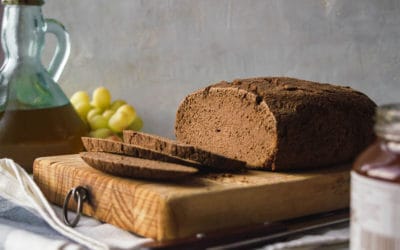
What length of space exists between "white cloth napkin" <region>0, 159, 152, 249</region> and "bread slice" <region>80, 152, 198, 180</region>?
85 millimetres

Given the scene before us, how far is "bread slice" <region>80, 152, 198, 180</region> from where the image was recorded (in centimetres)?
91

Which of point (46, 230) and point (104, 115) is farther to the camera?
point (104, 115)

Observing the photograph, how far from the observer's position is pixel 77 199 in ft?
3.32

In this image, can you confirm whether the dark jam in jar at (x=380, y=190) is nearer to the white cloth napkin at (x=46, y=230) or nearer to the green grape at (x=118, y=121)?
the white cloth napkin at (x=46, y=230)

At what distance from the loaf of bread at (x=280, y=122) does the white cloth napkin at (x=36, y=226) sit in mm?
261

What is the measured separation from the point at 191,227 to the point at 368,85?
0.64m

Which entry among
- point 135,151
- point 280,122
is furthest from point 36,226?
point 280,122

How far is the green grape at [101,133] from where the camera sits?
1.48 metres

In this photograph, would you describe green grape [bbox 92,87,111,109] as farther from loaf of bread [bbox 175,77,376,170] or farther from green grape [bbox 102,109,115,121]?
loaf of bread [bbox 175,77,376,170]

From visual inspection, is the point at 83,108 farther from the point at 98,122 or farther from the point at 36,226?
the point at 36,226

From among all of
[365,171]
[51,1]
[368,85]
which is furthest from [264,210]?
[51,1]

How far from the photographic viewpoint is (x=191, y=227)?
A: 2.83 feet

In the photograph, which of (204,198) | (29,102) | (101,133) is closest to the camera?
(204,198)

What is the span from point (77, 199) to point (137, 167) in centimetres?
15
